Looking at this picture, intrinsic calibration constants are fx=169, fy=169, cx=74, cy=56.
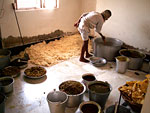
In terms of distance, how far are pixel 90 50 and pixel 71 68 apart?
107cm

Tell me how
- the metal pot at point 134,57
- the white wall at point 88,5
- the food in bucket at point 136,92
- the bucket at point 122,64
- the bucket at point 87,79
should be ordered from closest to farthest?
the food in bucket at point 136,92, the bucket at point 87,79, the bucket at point 122,64, the metal pot at point 134,57, the white wall at point 88,5

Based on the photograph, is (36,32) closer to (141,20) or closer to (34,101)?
(34,101)

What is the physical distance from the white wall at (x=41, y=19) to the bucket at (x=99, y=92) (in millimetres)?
2356

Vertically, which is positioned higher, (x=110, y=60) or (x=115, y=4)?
(x=115, y=4)

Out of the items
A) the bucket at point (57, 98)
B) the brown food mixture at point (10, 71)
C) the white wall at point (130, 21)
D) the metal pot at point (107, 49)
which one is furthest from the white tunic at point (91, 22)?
the bucket at point (57, 98)

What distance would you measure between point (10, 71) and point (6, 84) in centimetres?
43

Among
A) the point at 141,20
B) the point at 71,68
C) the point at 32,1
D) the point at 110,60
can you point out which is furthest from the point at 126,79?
the point at 32,1

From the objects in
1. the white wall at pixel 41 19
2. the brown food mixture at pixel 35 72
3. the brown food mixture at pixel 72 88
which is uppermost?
the white wall at pixel 41 19

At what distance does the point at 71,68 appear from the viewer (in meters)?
3.56

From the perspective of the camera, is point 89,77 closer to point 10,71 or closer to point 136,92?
point 136,92

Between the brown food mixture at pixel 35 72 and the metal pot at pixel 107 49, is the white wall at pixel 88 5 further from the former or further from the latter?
the brown food mixture at pixel 35 72

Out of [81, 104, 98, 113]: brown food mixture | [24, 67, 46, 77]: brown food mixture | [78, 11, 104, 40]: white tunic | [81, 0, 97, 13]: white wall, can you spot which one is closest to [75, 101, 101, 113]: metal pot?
[81, 104, 98, 113]: brown food mixture

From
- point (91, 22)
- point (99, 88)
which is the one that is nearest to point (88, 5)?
point (91, 22)

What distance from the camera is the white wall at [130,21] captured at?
363cm
